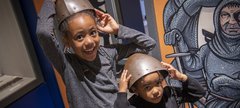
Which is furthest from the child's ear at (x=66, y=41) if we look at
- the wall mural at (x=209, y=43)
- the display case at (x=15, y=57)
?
the display case at (x=15, y=57)

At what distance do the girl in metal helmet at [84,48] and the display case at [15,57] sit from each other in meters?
0.64

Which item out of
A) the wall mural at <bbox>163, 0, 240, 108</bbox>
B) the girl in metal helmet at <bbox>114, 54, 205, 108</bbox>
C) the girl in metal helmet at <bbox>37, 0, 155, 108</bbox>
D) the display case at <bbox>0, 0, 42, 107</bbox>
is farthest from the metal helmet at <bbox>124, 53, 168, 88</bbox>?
the display case at <bbox>0, 0, 42, 107</bbox>

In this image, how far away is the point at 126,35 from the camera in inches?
54.1

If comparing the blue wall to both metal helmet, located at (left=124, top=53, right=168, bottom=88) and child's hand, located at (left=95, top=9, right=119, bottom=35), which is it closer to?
child's hand, located at (left=95, top=9, right=119, bottom=35)

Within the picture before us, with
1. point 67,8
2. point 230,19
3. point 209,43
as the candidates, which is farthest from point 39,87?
point 230,19

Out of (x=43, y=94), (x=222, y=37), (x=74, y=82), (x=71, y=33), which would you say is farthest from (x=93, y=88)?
(x=43, y=94)

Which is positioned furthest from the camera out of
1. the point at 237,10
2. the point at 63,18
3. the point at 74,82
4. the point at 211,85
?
the point at 211,85

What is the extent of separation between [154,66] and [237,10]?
1.68ft

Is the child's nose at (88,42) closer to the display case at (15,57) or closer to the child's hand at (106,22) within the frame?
the child's hand at (106,22)

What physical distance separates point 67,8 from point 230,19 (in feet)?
2.57

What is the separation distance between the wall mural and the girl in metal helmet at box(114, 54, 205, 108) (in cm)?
29

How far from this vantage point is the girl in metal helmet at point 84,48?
3.99 feet

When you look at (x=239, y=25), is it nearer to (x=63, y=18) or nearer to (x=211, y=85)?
(x=211, y=85)

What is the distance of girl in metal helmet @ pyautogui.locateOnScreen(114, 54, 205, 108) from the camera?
1256 millimetres
